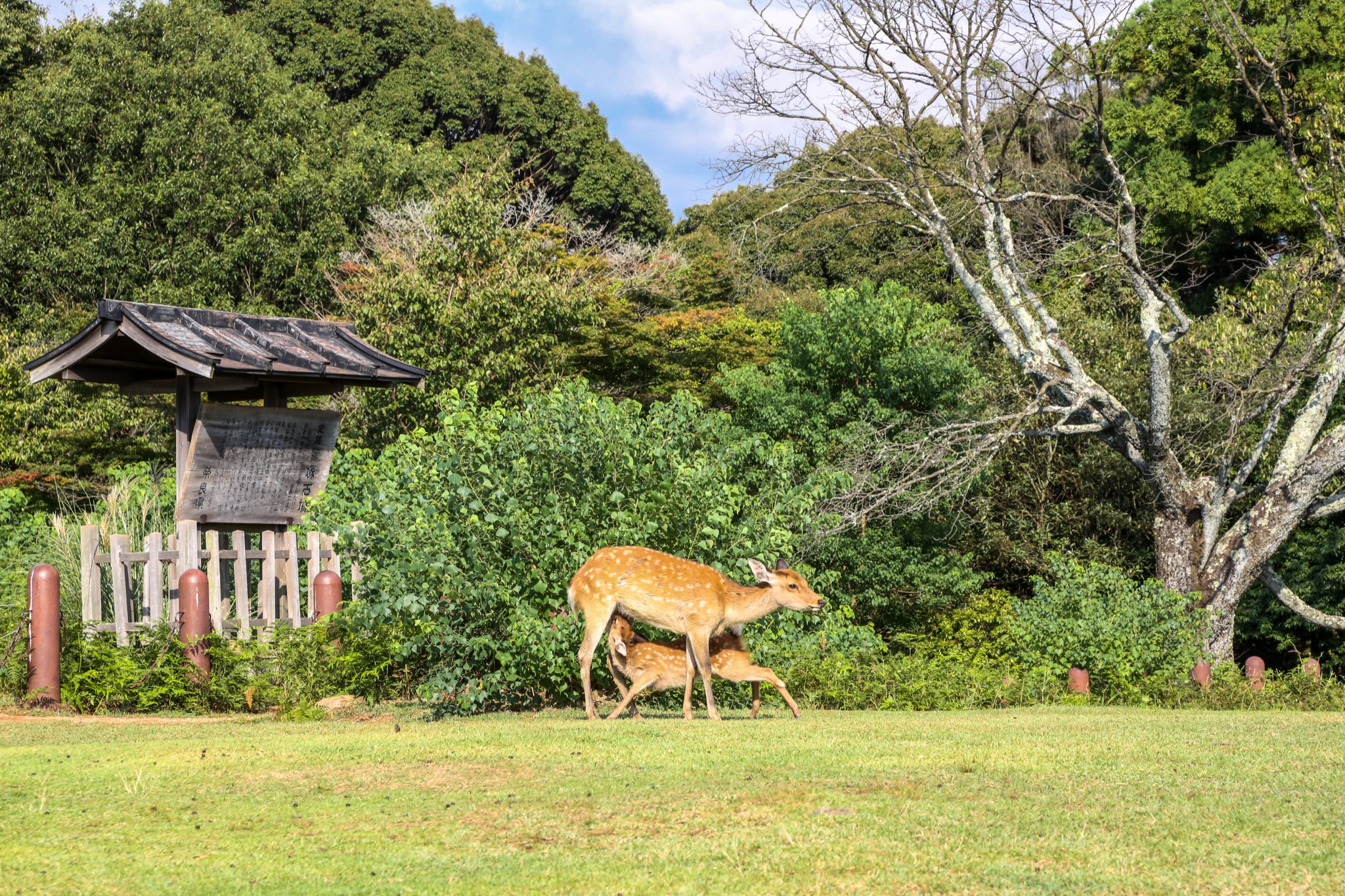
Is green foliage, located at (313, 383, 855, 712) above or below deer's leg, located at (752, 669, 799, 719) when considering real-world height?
above

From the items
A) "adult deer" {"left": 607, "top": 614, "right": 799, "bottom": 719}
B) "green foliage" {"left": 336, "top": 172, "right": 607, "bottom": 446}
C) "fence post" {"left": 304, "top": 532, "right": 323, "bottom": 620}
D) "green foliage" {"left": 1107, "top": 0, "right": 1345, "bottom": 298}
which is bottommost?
"adult deer" {"left": 607, "top": 614, "right": 799, "bottom": 719}

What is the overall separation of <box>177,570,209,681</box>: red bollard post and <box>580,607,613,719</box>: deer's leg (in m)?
3.82

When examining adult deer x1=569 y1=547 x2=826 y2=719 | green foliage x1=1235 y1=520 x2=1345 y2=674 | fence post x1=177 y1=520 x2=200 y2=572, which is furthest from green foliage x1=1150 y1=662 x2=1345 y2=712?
fence post x1=177 y1=520 x2=200 y2=572

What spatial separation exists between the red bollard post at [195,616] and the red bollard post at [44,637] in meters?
1.04

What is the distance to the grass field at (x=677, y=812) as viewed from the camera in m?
4.68

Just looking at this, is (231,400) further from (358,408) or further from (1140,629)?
(1140,629)

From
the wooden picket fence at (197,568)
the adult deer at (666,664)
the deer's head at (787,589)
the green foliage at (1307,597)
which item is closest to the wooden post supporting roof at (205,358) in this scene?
the wooden picket fence at (197,568)

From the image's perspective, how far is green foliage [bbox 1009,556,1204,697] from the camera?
13469 millimetres

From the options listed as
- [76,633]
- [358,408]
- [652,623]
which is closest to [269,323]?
[76,633]

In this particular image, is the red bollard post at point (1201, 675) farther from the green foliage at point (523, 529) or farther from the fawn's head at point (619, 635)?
the fawn's head at point (619, 635)

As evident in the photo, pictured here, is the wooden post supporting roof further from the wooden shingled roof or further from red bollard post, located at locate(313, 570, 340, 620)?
red bollard post, located at locate(313, 570, 340, 620)

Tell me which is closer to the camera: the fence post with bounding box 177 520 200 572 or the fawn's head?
the fawn's head

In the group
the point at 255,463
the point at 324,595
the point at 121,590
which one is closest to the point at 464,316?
the point at 255,463

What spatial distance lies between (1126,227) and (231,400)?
40.0ft
